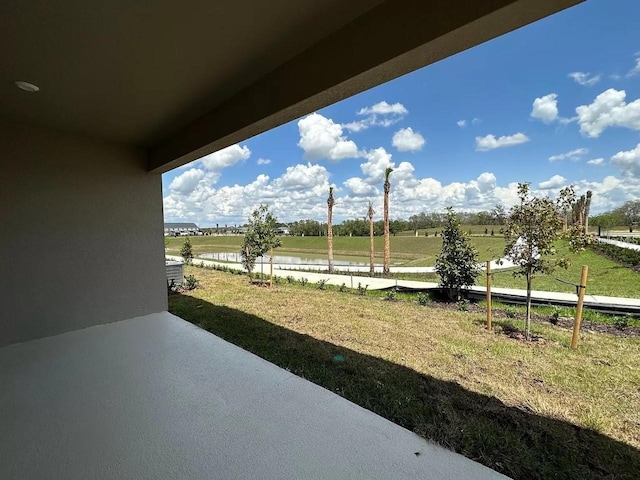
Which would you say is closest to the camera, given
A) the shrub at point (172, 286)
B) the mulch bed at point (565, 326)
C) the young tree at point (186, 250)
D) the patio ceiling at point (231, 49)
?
the patio ceiling at point (231, 49)

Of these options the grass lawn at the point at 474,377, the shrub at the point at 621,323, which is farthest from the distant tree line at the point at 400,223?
the shrub at the point at 621,323

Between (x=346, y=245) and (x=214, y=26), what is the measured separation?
1760 cm

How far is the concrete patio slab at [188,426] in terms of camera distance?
1365mm

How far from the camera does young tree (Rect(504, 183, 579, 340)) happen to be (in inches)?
128

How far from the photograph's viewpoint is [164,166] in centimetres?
338

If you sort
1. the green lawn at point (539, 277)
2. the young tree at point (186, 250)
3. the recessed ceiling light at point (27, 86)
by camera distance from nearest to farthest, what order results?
the recessed ceiling light at point (27, 86) < the green lawn at point (539, 277) < the young tree at point (186, 250)

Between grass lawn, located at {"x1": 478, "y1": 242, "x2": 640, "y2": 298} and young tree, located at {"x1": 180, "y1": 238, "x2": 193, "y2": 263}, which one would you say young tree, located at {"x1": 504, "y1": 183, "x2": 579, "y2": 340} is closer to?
grass lawn, located at {"x1": 478, "y1": 242, "x2": 640, "y2": 298}

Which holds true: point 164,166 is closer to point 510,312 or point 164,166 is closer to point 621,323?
point 510,312

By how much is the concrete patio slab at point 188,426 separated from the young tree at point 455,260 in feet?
13.2

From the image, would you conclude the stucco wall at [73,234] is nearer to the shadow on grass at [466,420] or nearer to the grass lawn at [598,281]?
the shadow on grass at [466,420]

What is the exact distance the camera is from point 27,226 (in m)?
2.96

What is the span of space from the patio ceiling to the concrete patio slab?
5.84ft

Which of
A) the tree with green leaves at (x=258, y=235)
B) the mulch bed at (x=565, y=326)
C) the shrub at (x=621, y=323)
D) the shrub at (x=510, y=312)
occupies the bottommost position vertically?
the shrub at (x=510, y=312)

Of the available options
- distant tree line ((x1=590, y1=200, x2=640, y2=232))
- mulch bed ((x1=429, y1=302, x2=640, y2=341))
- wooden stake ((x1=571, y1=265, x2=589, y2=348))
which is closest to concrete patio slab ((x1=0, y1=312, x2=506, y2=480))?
wooden stake ((x1=571, y1=265, x2=589, y2=348))
